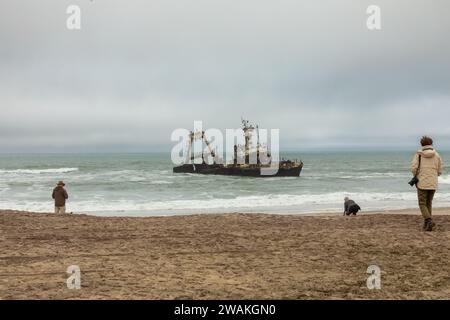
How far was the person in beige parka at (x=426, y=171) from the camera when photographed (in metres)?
7.82

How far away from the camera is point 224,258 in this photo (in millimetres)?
6113

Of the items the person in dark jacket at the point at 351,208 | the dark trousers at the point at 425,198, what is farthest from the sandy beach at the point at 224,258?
the person in dark jacket at the point at 351,208

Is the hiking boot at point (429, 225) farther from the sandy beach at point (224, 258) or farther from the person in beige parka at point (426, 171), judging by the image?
the sandy beach at point (224, 258)

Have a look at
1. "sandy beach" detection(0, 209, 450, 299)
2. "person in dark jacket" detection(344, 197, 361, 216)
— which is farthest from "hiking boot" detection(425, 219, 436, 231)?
"person in dark jacket" detection(344, 197, 361, 216)

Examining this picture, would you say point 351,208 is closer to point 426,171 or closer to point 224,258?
point 426,171

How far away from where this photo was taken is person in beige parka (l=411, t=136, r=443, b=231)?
25.6 ft

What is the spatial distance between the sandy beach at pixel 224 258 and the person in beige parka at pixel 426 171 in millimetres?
611

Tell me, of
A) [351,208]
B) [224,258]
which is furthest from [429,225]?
[351,208]

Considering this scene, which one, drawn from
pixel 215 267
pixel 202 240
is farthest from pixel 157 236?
pixel 215 267

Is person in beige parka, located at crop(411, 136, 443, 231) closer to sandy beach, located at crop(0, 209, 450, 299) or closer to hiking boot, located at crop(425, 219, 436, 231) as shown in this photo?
hiking boot, located at crop(425, 219, 436, 231)

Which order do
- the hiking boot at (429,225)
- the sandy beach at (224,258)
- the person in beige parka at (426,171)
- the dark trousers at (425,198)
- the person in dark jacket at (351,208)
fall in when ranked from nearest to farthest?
the sandy beach at (224,258), the person in beige parka at (426,171), the dark trousers at (425,198), the hiking boot at (429,225), the person in dark jacket at (351,208)

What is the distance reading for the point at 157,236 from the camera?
7.73 m

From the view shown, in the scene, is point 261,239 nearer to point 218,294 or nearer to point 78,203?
point 218,294
